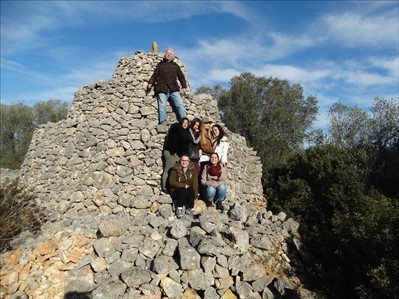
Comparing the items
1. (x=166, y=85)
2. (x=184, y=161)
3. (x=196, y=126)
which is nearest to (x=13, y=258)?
(x=184, y=161)

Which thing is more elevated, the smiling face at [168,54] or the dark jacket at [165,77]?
the smiling face at [168,54]

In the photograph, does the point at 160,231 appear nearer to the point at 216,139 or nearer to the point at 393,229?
the point at 216,139

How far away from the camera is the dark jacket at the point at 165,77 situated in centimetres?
964

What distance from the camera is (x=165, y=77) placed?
9648 mm

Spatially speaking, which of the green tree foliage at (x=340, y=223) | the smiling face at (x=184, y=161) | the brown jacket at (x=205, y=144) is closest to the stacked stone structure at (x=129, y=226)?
the green tree foliage at (x=340, y=223)

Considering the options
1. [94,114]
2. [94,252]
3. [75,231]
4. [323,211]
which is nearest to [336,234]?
[323,211]

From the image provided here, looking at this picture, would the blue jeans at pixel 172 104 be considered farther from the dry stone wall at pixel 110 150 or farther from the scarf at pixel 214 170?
the scarf at pixel 214 170

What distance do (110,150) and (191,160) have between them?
227 centimetres

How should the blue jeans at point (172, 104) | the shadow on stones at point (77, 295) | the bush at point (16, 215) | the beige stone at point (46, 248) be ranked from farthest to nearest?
the blue jeans at point (172, 104), the bush at point (16, 215), the beige stone at point (46, 248), the shadow on stones at point (77, 295)

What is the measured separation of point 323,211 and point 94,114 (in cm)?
837

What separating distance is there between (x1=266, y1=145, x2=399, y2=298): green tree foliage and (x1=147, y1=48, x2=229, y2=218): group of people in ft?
9.61

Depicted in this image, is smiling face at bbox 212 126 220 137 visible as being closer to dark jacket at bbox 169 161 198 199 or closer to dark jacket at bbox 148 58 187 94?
dark jacket at bbox 169 161 198 199

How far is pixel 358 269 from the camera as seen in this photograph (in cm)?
731

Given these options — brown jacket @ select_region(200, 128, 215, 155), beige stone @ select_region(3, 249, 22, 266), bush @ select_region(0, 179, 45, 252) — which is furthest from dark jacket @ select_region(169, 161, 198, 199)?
beige stone @ select_region(3, 249, 22, 266)
